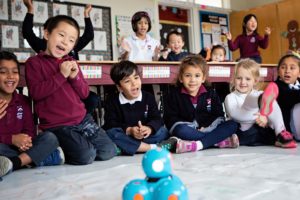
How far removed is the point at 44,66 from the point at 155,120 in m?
0.59

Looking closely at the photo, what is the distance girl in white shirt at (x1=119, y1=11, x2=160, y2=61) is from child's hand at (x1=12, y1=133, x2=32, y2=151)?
4.33 feet

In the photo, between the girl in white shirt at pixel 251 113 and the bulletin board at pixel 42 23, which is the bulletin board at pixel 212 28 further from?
the girl in white shirt at pixel 251 113

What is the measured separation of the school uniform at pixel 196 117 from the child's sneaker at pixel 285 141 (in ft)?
0.69

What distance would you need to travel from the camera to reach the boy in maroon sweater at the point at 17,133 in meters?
1.41

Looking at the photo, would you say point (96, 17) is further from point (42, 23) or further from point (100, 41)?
point (42, 23)

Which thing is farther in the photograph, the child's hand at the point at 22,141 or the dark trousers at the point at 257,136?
the dark trousers at the point at 257,136

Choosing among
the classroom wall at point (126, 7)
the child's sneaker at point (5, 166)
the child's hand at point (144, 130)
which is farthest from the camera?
the classroom wall at point (126, 7)

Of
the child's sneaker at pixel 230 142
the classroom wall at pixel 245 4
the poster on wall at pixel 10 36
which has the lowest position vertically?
the child's sneaker at pixel 230 142

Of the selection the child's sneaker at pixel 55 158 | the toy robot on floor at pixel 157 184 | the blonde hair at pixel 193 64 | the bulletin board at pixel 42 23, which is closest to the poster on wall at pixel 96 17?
the bulletin board at pixel 42 23

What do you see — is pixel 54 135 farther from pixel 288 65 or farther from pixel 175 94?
pixel 288 65

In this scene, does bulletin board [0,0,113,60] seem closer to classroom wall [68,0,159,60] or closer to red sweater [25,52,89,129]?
classroom wall [68,0,159,60]

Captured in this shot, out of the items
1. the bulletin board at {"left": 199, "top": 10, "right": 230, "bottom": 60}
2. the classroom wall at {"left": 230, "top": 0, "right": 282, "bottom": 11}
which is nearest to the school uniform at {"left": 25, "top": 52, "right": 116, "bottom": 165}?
the bulletin board at {"left": 199, "top": 10, "right": 230, "bottom": 60}

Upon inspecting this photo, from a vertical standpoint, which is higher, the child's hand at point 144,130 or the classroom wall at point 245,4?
the classroom wall at point 245,4

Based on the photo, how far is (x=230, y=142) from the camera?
177 cm
